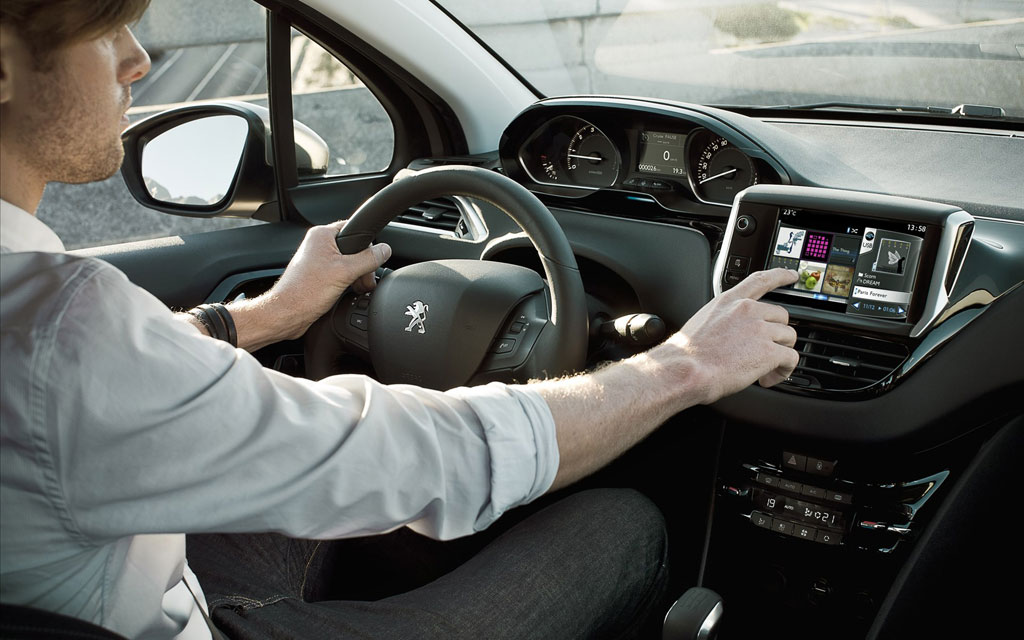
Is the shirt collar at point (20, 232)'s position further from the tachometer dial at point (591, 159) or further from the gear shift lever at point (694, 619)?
the tachometer dial at point (591, 159)

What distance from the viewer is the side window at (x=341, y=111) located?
2.66m

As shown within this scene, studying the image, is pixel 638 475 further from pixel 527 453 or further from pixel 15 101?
pixel 15 101

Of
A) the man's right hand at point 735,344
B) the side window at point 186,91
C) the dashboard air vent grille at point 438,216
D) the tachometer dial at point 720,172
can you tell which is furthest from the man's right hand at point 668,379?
the side window at point 186,91

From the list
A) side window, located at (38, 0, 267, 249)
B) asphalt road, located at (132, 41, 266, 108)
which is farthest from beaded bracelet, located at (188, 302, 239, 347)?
asphalt road, located at (132, 41, 266, 108)

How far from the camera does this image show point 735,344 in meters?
1.30

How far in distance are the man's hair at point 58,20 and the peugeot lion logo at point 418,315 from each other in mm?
768

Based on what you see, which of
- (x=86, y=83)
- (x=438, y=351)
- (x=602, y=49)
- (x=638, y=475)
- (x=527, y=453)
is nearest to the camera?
(x=86, y=83)

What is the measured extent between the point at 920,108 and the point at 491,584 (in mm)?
1457

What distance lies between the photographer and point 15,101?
901 millimetres

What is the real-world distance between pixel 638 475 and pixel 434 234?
737 millimetres

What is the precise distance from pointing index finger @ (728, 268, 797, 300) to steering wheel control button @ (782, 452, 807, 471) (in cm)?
33

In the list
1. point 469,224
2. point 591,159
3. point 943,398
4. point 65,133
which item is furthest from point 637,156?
point 65,133

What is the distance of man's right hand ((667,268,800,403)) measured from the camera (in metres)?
1.27

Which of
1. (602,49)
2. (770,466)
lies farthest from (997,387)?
(602,49)
